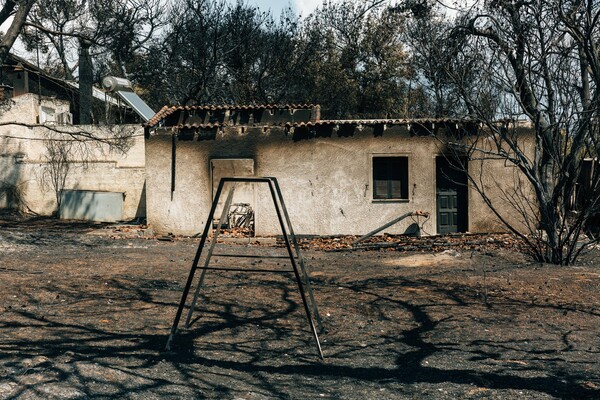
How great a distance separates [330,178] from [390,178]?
1.53 meters

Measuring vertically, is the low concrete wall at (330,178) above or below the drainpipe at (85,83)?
below

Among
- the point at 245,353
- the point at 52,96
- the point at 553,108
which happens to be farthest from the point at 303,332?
the point at 52,96

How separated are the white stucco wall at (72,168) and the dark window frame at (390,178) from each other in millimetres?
8240

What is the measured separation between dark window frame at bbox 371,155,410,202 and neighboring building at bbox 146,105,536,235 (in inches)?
1.0

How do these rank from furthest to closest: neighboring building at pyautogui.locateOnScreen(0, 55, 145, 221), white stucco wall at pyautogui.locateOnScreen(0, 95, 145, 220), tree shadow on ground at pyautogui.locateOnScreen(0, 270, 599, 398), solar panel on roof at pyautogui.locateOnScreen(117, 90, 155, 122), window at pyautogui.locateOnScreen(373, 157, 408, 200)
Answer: white stucco wall at pyautogui.locateOnScreen(0, 95, 145, 220)
neighboring building at pyautogui.locateOnScreen(0, 55, 145, 221)
solar panel on roof at pyautogui.locateOnScreen(117, 90, 155, 122)
window at pyautogui.locateOnScreen(373, 157, 408, 200)
tree shadow on ground at pyautogui.locateOnScreen(0, 270, 599, 398)

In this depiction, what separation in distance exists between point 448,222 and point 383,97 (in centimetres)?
1421

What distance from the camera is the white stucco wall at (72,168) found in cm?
2306

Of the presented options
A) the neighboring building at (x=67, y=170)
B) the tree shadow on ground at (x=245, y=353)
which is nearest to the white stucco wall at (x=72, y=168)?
the neighboring building at (x=67, y=170)

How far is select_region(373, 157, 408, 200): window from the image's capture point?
1833cm

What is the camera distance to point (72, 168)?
23453 mm

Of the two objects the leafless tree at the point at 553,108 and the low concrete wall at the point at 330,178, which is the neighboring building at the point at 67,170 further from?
the leafless tree at the point at 553,108

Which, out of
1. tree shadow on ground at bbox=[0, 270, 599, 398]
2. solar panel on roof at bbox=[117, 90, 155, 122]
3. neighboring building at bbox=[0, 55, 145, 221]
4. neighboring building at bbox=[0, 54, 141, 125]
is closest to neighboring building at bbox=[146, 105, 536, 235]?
solar panel on roof at bbox=[117, 90, 155, 122]

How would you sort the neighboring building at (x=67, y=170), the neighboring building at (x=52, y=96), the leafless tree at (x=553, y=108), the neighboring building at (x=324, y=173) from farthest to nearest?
the neighboring building at (x=52, y=96)
the neighboring building at (x=67, y=170)
the neighboring building at (x=324, y=173)
the leafless tree at (x=553, y=108)

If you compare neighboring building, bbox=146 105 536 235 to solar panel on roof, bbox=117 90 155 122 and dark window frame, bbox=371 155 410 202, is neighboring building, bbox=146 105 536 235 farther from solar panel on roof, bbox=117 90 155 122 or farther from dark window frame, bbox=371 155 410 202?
solar panel on roof, bbox=117 90 155 122
